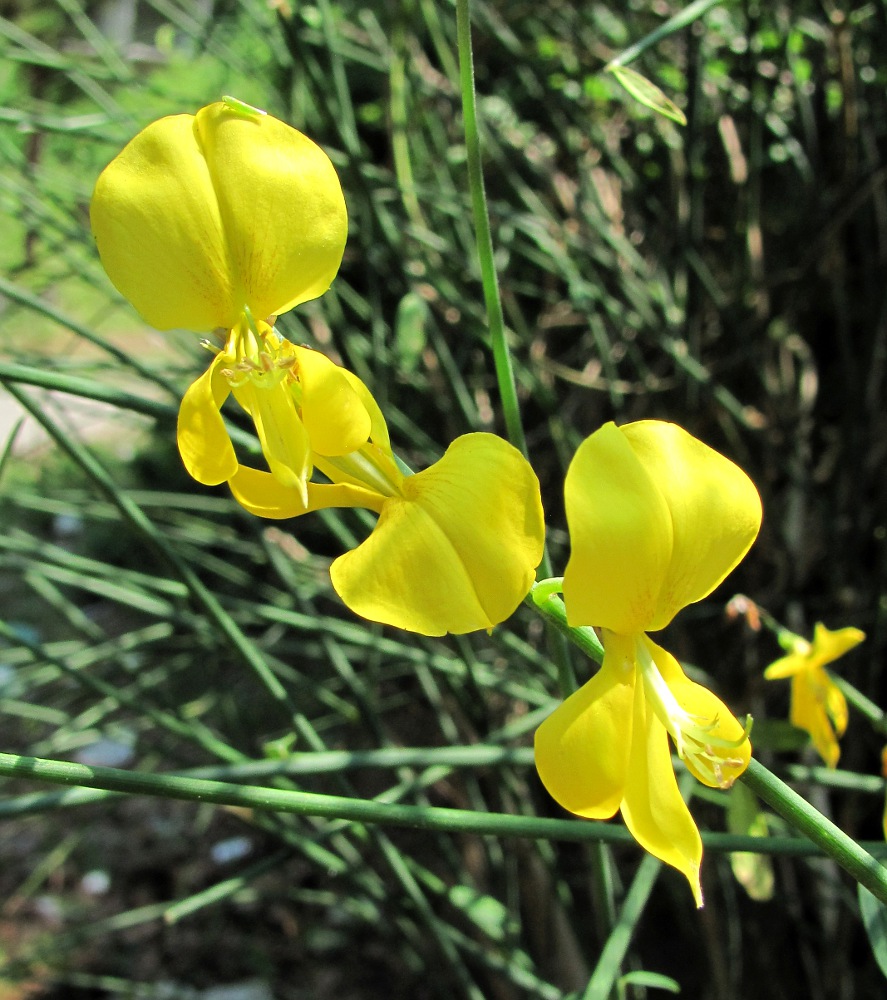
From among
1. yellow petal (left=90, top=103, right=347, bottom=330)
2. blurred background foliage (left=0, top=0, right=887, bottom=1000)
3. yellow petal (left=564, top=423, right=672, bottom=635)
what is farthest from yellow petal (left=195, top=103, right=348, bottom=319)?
blurred background foliage (left=0, top=0, right=887, bottom=1000)

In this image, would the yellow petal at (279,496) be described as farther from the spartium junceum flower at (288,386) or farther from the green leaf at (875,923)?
the green leaf at (875,923)

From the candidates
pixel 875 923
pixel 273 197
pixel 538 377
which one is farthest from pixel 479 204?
pixel 538 377

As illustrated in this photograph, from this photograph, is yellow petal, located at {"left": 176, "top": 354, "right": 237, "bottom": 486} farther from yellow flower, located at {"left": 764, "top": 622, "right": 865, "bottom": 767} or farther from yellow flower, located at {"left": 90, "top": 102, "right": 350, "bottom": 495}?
yellow flower, located at {"left": 764, "top": 622, "right": 865, "bottom": 767}

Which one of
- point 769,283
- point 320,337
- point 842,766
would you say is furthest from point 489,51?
point 842,766

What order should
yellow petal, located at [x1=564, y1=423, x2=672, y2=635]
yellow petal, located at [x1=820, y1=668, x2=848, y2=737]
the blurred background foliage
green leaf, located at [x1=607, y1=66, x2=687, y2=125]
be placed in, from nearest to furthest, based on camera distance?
1. yellow petal, located at [x1=564, y1=423, x2=672, y2=635]
2. green leaf, located at [x1=607, y1=66, x2=687, y2=125]
3. yellow petal, located at [x1=820, y1=668, x2=848, y2=737]
4. the blurred background foliage

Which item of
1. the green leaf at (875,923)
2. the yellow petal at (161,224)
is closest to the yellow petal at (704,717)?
the green leaf at (875,923)

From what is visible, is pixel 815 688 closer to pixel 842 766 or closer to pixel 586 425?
pixel 842 766
